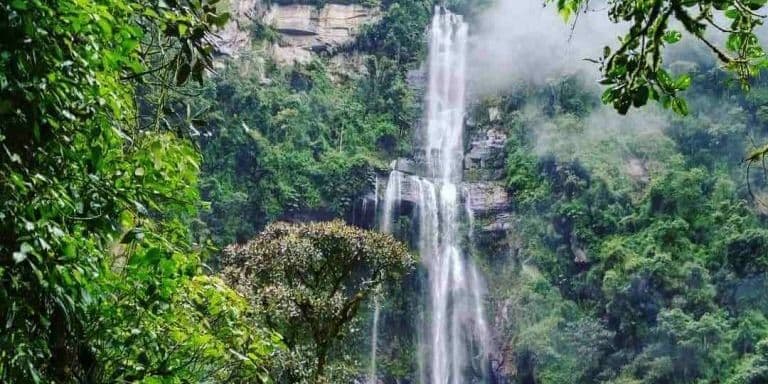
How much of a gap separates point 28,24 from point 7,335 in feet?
2.14

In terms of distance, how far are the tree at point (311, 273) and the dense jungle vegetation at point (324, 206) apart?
36 mm

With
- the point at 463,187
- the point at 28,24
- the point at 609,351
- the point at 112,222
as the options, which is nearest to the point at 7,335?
the point at 112,222

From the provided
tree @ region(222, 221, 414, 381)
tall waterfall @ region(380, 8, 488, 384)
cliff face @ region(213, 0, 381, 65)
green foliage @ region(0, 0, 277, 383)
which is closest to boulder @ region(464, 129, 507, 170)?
tall waterfall @ region(380, 8, 488, 384)

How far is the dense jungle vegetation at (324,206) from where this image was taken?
57.7 inches

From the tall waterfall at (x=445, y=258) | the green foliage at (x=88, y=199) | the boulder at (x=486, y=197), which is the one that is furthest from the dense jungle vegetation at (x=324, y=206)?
the tall waterfall at (x=445, y=258)

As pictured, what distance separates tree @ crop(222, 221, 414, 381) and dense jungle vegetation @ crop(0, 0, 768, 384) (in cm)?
4

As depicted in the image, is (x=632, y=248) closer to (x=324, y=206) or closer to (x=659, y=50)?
(x=324, y=206)

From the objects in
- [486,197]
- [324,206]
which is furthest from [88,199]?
[486,197]

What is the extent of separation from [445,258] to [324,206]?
3598 mm

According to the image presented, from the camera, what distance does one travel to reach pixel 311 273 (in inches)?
337

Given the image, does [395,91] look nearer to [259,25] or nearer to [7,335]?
[259,25]

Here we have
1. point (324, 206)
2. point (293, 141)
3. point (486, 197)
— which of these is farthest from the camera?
point (293, 141)

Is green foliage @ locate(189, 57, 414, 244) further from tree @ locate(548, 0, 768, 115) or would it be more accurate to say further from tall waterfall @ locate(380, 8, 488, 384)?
tree @ locate(548, 0, 768, 115)

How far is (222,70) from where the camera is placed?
63.3ft
